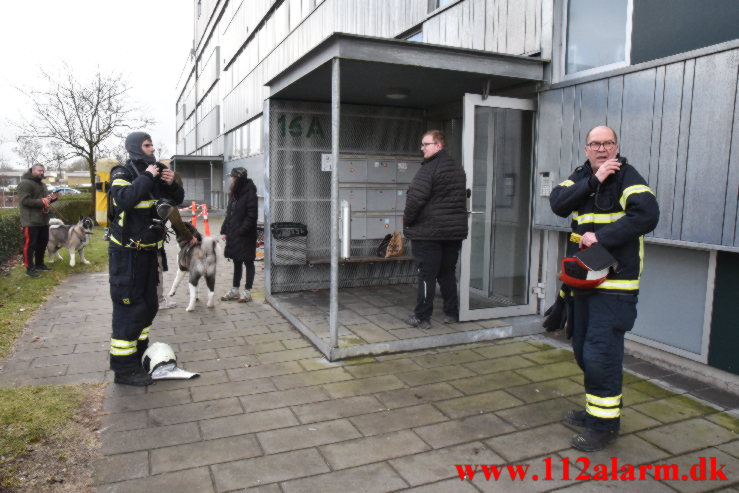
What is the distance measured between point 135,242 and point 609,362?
347 centimetres

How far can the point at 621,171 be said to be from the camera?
3285 millimetres

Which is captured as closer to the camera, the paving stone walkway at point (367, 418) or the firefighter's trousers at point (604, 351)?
the paving stone walkway at point (367, 418)

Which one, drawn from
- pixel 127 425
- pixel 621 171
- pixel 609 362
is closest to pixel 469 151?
pixel 621 171

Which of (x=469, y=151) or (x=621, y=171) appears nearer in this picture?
(x=621, y=171)

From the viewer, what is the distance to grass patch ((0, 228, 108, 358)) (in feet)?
19.4

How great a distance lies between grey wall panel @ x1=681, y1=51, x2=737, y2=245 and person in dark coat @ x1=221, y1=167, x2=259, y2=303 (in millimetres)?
5038

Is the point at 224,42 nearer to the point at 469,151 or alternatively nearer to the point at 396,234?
the point at 396,234

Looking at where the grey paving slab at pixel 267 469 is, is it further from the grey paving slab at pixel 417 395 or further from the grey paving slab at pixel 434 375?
the grey paving slab at pixel 434 375

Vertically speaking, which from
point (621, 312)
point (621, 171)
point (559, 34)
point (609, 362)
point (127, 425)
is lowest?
point (127, 425)

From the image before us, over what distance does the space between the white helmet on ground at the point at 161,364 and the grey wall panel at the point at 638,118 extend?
421cm

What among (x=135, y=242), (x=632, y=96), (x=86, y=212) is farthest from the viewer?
(x=86, y=212)

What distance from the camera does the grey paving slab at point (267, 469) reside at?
9.85 ft

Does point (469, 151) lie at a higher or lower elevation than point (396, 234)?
higher

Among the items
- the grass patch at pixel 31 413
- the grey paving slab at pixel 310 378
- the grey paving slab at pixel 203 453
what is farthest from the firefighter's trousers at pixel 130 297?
the grey paving slab at pixel 203 453
